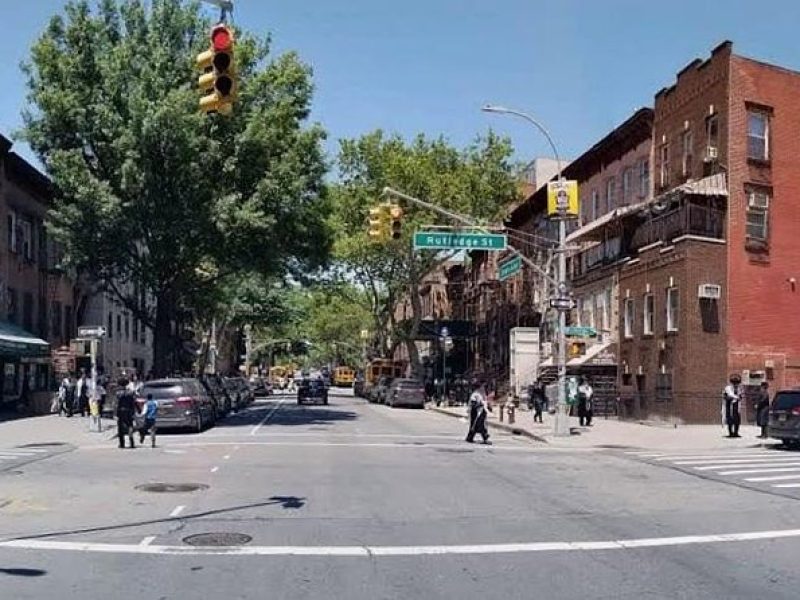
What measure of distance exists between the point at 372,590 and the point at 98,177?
29.7 metres

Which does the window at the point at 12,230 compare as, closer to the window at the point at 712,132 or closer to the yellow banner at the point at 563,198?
the yellow banner at the point at 563,198

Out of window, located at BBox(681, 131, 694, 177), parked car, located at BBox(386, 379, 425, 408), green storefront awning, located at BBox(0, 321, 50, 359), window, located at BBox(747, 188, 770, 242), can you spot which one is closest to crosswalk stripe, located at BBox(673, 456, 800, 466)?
window, located at BBox(747, 188, 770, 242)

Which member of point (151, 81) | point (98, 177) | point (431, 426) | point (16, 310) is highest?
point (151, 81)

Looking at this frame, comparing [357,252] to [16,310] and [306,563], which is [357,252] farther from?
[306,563]

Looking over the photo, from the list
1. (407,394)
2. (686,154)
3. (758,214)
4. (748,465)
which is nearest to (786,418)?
(748,465)

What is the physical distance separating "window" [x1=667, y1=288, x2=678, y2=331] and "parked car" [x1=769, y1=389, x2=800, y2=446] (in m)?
9.82

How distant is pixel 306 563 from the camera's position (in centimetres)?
971

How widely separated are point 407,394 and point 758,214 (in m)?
26.0

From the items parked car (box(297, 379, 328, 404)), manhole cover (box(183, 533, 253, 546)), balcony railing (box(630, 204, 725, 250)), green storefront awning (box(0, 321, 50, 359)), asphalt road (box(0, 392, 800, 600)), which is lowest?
asphalt road (box(0, 392, 800, 600))

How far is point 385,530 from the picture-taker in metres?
11.8

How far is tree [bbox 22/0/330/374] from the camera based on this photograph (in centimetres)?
3322

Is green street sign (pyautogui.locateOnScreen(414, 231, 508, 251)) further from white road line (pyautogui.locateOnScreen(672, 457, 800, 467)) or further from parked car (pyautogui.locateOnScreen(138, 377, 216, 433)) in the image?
white road line (pyautogui.locateOnScreen(672, 457, 800, 467))

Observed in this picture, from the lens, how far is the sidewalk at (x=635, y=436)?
2730 centimetres

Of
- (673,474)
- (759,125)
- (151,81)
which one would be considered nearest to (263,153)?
(151,81)
